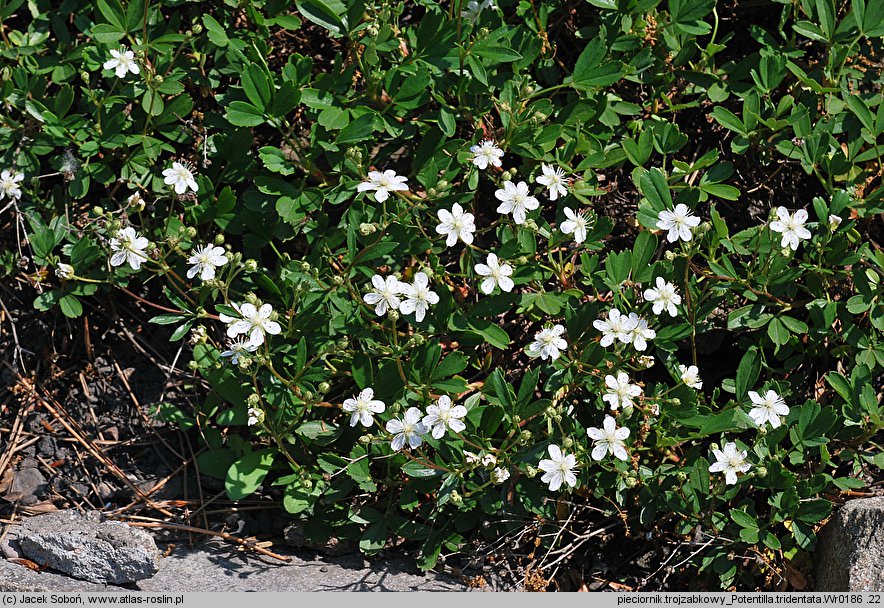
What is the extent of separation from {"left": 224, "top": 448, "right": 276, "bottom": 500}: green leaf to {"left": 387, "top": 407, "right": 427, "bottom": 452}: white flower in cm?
50

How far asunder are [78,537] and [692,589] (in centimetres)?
198

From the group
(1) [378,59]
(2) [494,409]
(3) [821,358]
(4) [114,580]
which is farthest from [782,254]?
(4) [114,580]

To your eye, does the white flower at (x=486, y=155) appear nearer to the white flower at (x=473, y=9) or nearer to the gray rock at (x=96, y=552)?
the white flower at (x=473, y=9)

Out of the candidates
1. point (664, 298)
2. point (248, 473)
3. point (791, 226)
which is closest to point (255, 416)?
point (248, 473)

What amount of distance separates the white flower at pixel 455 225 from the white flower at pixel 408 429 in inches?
21.8

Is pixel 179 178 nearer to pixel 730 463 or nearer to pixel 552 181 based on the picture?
pixel 552 181

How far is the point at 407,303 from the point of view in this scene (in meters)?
Result: 2.40

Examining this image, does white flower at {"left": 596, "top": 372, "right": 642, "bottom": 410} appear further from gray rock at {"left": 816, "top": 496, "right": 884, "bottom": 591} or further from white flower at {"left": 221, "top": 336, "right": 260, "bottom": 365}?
white flower at {"left": 221, "top": 336, "right": 260, "bottom": 365}

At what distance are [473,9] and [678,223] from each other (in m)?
1.07

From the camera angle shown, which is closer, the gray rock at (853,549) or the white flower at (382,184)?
the gray rock at (853,549)

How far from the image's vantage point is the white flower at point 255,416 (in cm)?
232

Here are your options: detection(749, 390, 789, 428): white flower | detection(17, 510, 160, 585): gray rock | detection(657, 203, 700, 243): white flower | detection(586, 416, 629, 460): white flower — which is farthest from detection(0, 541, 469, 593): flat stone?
detection(657, 203, 700, 243): white flower

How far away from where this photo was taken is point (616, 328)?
2428 millimetres

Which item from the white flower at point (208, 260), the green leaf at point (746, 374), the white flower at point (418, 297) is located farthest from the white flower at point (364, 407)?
the green leaf at point (746, 374)
